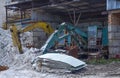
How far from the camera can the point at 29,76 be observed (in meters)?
15.4

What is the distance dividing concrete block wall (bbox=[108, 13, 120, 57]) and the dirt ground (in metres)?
3.03

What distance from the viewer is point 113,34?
2025 centimetres

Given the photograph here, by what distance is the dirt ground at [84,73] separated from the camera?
47.9 ft

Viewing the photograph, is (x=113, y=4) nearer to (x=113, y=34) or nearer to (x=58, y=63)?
(x=113, y=34)

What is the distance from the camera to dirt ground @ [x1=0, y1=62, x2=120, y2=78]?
14.6 metres

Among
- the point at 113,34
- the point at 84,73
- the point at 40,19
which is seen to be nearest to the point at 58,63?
the point at 84,73

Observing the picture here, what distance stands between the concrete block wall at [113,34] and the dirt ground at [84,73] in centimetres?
303

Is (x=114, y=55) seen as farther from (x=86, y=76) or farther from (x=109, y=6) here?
(x=86, y=76)

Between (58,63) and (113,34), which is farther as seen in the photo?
(113,34)

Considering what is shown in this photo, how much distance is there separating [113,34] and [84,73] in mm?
5689

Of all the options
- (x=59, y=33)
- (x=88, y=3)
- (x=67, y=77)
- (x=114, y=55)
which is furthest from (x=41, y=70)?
(x=88, y=3)

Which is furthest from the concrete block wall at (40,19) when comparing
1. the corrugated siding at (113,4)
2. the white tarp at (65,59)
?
the white tarp at (65,59)

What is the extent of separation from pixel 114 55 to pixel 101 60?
4.73 feet

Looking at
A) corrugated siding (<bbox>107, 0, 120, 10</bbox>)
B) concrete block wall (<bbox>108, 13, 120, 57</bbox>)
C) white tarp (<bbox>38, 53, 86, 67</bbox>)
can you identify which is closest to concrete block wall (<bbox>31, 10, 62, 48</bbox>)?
concrete block wall (<bbox>108, 13, 120, 57</bbox>)
